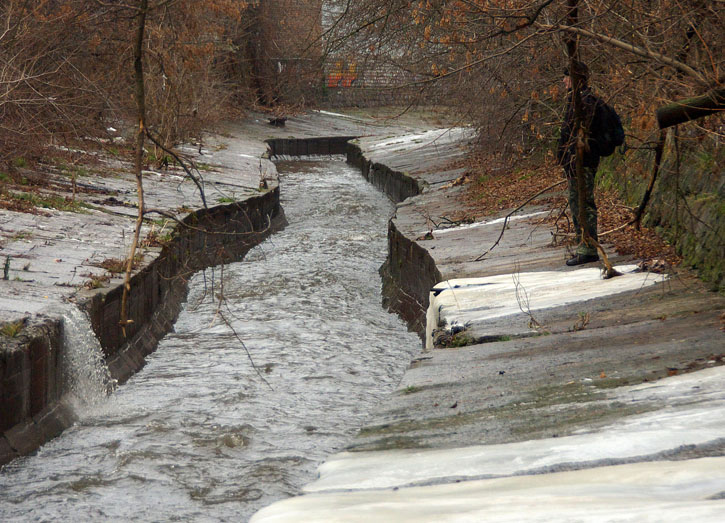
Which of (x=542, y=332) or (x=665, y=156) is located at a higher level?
(x=665, y=156)

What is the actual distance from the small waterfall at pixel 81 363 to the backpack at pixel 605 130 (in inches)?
185

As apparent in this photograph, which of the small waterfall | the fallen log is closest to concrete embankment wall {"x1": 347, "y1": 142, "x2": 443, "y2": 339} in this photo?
the small waterfall

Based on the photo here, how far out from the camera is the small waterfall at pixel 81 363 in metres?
7.95

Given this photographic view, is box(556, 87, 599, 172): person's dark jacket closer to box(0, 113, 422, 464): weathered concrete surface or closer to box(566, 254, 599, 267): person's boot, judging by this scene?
box(566, 254, 599, 267): person's boot

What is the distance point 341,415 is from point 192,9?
1275cm

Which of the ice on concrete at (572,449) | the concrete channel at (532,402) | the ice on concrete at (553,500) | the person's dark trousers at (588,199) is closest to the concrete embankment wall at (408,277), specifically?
the concrete channel at (532,402)

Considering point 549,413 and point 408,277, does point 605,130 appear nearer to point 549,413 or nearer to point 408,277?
point 549,413

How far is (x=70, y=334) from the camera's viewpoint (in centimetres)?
796

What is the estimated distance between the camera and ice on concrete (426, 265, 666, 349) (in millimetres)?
7906

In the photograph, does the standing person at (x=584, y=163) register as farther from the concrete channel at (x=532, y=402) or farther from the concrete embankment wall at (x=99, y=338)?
the concrete embankment wall at (x=99, y=338)

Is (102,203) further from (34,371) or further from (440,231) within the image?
(34,371)

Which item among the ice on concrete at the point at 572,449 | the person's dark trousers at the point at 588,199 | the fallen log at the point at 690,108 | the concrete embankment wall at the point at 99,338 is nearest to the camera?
the ice on concrete at the point at 572,449

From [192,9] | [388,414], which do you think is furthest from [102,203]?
[388,414]

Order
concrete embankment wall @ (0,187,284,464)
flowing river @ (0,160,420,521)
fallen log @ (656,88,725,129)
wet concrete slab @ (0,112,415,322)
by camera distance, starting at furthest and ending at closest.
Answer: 1. wet concrete slab @ (0,112,415,322)
2. concrete embankment wall @ (0,187,284,464)
3. flowing river @ (0,160,420,521)
4. fallen log @ (656,88,725,129)
